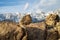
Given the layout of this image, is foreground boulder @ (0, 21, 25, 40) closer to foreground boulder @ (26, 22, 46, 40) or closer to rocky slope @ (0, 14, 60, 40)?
rocky slope @ (0, 14, 60, 40)

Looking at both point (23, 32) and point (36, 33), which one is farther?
point (36, 33)

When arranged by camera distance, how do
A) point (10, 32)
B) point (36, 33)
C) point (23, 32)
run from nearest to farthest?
point (10, 32) → point (23, 32) → point (36, 33)

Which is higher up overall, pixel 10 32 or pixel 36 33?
pixel 10 32

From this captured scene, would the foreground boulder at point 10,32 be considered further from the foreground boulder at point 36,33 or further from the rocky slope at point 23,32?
the foreground boulder at point 36,33

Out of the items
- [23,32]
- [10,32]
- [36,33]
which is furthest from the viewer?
[36,33]

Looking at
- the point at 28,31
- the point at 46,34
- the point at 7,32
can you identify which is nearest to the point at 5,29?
the point at 7,32

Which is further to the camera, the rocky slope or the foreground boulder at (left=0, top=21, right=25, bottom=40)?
the rocky slope

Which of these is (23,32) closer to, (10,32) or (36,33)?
(10,32)

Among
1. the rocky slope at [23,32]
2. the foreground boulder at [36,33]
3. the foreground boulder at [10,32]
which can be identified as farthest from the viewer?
the foreground boulder at [36,33]

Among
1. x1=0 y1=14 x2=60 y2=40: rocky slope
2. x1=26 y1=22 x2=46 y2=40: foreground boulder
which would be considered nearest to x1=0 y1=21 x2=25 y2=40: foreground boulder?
x1=0 y1=14 x2=60 y2=40: rocky slope

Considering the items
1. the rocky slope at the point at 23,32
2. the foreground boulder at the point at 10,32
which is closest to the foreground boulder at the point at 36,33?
the rocky slope at the point at 23,32

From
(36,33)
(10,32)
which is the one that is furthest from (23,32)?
(36,33)

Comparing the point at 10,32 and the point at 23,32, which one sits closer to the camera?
the point at 10,32

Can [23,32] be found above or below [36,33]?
above
